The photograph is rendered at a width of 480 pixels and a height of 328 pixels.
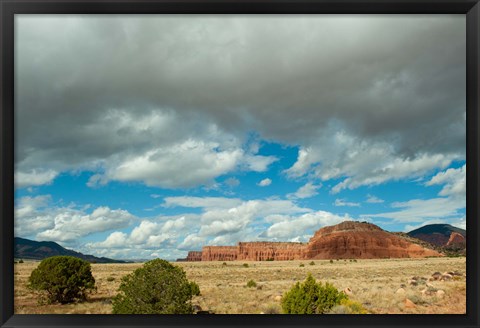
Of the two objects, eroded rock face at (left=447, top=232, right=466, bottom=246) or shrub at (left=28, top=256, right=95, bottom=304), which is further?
eroded rock face at (left=447, top=232, right=466, bottom=246)

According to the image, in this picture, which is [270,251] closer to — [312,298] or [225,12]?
[312,298]

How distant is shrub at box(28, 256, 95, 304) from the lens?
321 inches

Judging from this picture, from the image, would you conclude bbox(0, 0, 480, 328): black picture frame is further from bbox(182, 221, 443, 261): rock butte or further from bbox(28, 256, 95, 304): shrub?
bbox(182, 221, 443, 261): rock butte

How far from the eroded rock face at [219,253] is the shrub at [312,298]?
76.3 m

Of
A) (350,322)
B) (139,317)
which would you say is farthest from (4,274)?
(350,322)

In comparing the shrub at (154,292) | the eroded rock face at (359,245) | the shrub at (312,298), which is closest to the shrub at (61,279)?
the shrub at (154,292)

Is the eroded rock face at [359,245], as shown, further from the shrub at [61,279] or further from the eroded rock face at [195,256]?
the shrub at [61,279]

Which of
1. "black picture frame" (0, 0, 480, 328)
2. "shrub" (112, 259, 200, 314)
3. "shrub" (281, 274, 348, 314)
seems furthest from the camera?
"shrub" (281, 274, 348, 314)

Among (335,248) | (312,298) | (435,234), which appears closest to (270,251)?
(335,248)

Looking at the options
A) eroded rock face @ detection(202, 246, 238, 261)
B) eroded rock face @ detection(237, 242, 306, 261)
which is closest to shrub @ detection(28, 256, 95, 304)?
eroded rock face @ detection(237, 242, 306, 261)

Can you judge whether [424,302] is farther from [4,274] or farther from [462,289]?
[4,274]

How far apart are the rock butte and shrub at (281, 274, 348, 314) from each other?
62.0 meters

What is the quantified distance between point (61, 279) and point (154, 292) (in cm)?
370

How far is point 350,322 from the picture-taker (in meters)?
3.62
